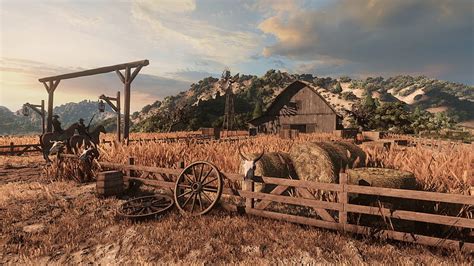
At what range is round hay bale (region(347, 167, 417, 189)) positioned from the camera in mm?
5758

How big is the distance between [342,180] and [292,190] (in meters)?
1.85

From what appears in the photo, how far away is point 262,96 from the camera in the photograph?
10856cm

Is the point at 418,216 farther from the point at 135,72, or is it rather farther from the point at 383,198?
the point at 135,72

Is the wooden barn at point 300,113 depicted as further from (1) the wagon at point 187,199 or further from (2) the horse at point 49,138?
(1) the wagon at point 187,199

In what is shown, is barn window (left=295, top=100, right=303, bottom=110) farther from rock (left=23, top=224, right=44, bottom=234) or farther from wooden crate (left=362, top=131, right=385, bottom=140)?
rock (left=23, top=224, right=44, bottom=234)

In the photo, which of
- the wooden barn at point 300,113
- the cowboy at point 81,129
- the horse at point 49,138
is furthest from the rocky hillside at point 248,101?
the cowboy at point 81,129

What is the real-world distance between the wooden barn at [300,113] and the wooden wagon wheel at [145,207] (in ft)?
96.3

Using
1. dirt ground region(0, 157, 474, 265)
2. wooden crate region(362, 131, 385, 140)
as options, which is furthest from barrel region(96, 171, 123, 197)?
wooden crate region(362, 131, 385, 140)

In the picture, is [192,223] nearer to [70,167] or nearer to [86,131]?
[70,167]

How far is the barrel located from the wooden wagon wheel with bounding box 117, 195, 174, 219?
0.77 meters

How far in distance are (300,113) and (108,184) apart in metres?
30.7

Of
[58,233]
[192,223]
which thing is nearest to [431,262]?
[192,223]

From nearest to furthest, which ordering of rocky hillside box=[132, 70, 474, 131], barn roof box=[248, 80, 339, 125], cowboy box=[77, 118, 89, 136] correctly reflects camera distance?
cowboy box=[77, 118, 89, 136] → barn roof box=[248, 80, 339, 125] → rocky hillside box=[132, 70, 474, 131]

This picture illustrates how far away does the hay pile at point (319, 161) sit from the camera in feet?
25.2
